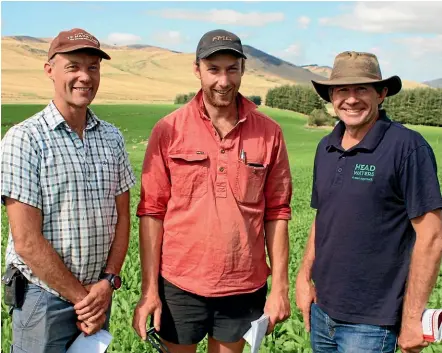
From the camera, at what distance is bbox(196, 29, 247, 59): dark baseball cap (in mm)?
3771

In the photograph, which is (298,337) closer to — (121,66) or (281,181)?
(281,181)

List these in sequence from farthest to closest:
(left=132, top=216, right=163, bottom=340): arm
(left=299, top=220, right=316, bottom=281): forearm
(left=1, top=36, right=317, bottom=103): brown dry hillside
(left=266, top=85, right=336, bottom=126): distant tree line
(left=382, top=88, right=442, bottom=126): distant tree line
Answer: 1. (left=1, top=36, right=317, bottom=103): brown dry hillside
2. (left=266, top=85, right=336, bottom=126): distant tree line
3. (left=382, top=88, right=442, bottom=126): distant tree line
4. (left=299, top=220, right=316, bottom=281): forearm
5. (left=132, top=216, right=163, bottom=340): arm

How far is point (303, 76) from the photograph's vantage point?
14900cm

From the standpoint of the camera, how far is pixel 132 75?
106875 mm

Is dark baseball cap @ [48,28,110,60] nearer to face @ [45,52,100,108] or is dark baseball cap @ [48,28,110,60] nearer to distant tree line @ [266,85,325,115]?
face @ [45,52,100,108]

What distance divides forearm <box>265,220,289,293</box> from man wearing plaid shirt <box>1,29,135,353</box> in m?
1.13

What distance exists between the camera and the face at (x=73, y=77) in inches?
139

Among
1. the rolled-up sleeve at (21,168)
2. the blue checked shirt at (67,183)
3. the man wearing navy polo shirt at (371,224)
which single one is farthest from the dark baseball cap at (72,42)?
the man wearing navy polo shirt at (371,224)

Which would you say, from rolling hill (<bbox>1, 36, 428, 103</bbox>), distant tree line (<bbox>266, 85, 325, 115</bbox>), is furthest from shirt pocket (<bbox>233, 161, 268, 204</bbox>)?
Answer: distant tree line (<bbox>266, 85, 325, 115</bbox>)

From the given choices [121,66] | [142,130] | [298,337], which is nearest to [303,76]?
[121,66]

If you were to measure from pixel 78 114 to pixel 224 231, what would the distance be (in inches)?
47.6

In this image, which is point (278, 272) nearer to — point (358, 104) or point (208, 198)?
point (208, 198)

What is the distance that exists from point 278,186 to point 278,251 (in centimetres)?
47

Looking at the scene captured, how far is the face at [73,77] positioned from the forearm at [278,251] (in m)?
1.59
